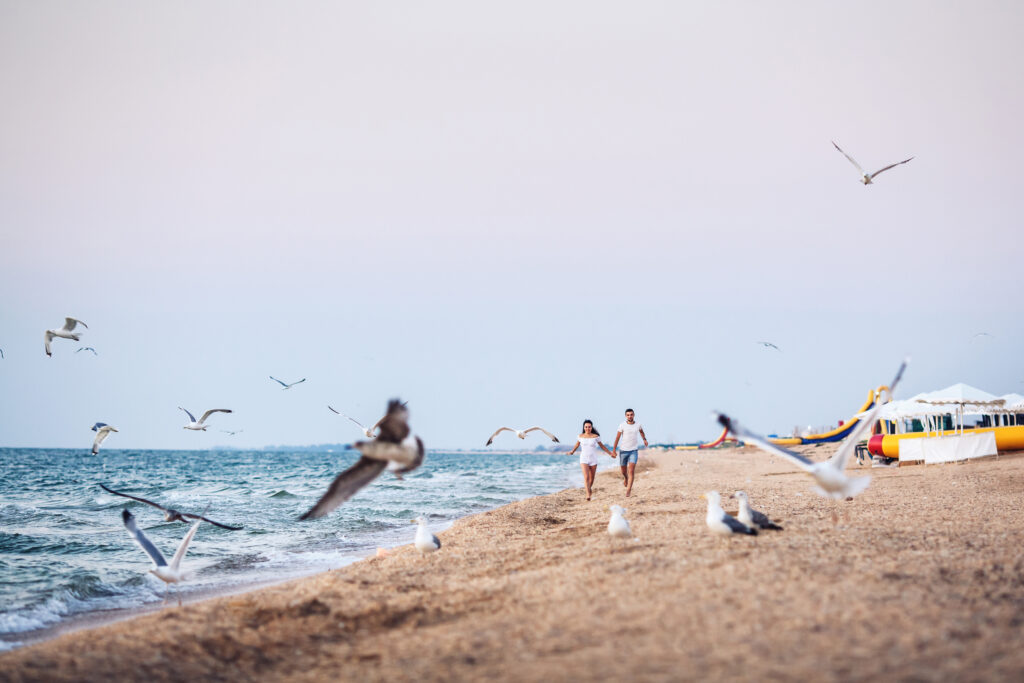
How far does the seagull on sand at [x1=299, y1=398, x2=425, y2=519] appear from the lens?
272 inches

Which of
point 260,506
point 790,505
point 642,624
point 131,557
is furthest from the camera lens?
point 260,506

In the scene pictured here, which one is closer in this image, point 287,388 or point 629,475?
point 629,475

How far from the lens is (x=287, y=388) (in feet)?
75.3

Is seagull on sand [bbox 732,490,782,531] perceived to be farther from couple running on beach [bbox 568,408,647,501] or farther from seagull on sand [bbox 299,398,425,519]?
couple running on beach [bbox 568,408,647,501]

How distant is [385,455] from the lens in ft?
23.2

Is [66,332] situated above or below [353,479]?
above

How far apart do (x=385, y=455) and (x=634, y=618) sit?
9.56 ft

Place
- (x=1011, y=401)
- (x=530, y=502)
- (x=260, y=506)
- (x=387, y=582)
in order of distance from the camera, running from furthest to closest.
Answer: (x=1011, y=401)
(x=260, y=506)
(x=530, y=502)
(x=387, y=582)

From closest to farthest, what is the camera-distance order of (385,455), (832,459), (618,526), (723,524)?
(385,455) → (832,459) → (723,524) → (618,526)

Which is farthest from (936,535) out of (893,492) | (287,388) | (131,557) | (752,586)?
(287,388)

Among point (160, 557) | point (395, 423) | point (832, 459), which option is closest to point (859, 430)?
point (832, 459)

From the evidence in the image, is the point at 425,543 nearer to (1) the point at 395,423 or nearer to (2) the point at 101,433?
(1) the point at 395,423

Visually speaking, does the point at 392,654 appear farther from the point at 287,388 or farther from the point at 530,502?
the point at 287,388

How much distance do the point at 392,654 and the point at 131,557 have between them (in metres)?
9.90
